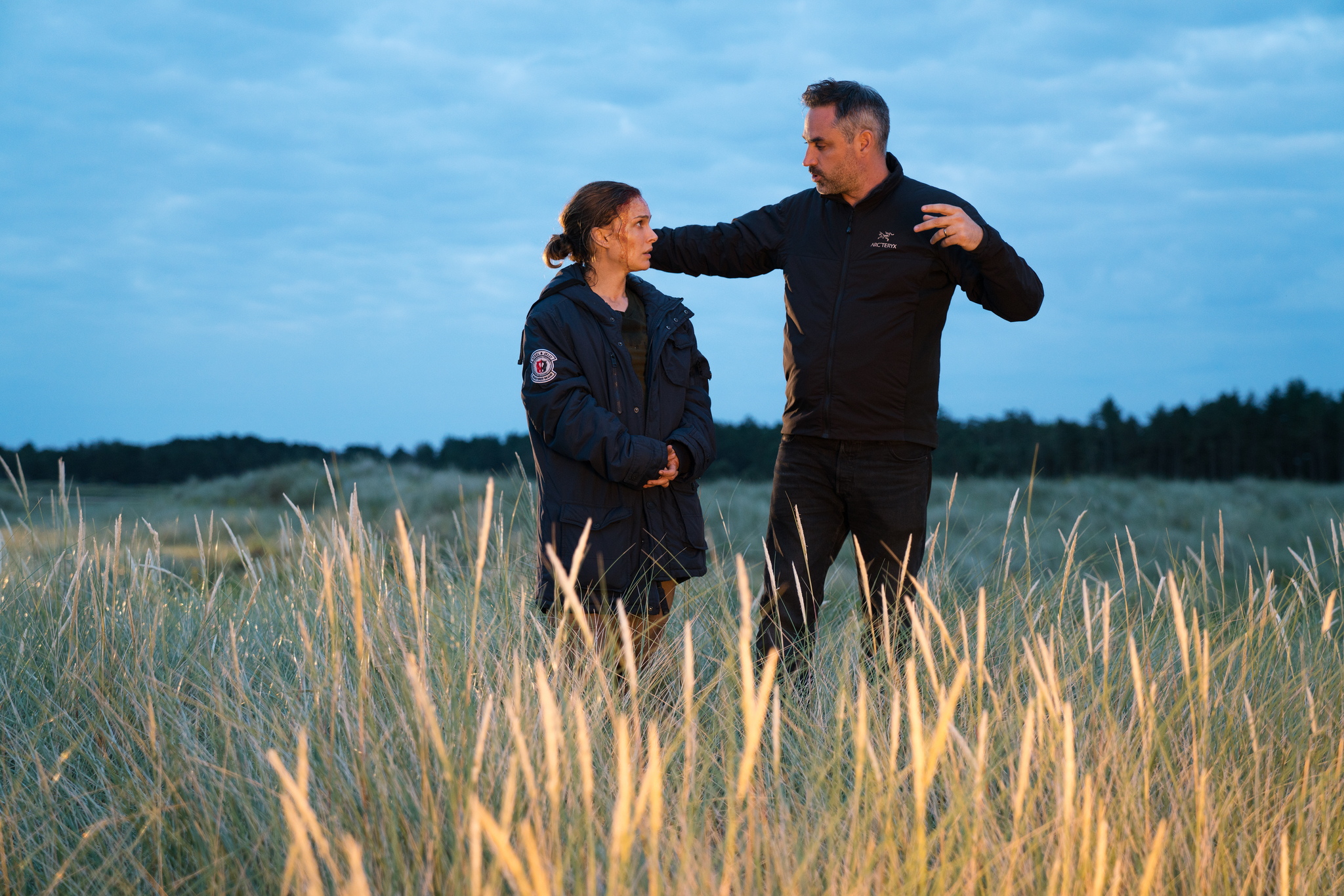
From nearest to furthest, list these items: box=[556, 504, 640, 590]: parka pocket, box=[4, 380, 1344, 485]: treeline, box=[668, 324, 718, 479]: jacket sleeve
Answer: box=[556, 504, 640, 590]: parka pocket, box=[668, 324, 718, 479]: jacket sleeve, box=[4, 380, 1344, 485]: treeline

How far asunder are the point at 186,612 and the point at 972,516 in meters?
12.5

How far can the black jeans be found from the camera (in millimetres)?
3814

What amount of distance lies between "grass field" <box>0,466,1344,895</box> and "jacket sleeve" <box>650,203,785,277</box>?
63.7 inches

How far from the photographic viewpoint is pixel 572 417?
3287mm

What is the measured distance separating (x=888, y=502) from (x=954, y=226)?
1.15 meters

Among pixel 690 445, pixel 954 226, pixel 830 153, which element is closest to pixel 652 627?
pixel 690 445

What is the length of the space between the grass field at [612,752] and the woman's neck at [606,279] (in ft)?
3.42

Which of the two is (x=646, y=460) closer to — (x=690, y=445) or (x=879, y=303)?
(x=690, y=445)

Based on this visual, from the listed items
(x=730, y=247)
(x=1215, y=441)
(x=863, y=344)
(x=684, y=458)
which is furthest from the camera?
(x=1215, y=441)

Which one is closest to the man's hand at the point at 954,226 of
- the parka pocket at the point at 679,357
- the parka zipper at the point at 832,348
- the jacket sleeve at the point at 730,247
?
the parka zipper at the point at 832,348

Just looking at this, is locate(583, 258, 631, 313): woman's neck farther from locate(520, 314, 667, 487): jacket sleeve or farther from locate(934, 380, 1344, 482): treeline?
locate(934, 380, 1344, 482): treeline

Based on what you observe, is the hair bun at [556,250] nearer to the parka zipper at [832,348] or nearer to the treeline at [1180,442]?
the parka zipper at [832,348]

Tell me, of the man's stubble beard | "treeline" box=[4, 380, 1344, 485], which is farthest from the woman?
"treeline" box=[4, 380, 1344, 485]

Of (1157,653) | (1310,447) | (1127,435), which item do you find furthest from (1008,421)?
(1157,653)
